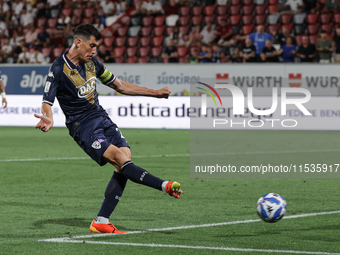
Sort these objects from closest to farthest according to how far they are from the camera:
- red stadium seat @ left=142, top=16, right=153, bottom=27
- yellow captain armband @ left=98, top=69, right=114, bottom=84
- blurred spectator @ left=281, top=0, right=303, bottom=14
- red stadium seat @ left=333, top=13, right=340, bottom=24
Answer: yellow captain armband @ left=98, top=69, right=114, bottom=84 < red stadium seat @ left=333, top=13, right=340, bottom=24 < blurred spectator @ left=281, top=0, right=303, bottom=14 < red stadium seat @ left=142, top=16, right=153, bottom=27

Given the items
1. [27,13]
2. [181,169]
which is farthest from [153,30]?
[181,169]

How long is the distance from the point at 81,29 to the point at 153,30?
19942 mm

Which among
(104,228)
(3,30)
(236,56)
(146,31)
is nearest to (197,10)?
(146,31)

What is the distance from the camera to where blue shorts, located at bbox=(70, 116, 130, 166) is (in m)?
5.98

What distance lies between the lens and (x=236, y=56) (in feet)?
73.4

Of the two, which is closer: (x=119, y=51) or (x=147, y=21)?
(x=119, y=51)

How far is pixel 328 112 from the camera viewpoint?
66.2 ft

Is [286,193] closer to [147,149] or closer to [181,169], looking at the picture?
[181,169]

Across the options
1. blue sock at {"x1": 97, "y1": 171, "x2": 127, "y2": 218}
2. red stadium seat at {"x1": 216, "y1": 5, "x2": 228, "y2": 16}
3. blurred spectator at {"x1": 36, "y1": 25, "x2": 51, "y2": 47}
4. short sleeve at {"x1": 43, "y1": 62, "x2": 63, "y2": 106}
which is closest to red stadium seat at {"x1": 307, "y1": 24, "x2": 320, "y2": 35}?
red stadium seat at {"x1": 216, "y1": 5, "x2": 228, "y2": 16}

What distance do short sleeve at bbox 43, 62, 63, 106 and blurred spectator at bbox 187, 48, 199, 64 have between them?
17246mm

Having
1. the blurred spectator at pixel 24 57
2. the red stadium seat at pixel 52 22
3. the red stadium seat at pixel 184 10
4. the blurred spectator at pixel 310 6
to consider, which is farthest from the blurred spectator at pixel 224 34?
the red stadium seat at pixel 52 22

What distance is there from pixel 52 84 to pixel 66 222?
5.04ft

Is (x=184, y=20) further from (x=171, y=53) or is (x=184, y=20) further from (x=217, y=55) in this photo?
(x=217, y=55)

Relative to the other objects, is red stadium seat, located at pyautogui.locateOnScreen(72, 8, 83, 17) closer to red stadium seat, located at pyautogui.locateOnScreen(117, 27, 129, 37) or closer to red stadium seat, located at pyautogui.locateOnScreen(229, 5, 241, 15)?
red stadium seat, located at pyautogui.locateOnScreen(117, 27, 129, 37)
